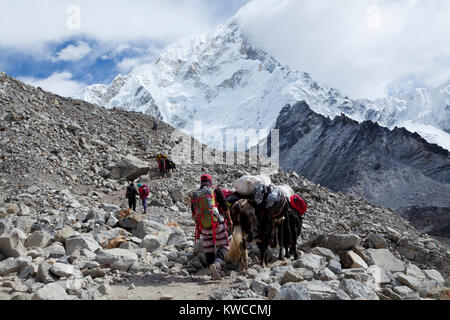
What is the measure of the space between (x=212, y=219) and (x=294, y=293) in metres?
1.77

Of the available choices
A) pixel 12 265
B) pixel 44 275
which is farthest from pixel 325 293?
pixel 12 265

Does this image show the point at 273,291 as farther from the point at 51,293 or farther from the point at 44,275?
the point at 44,275

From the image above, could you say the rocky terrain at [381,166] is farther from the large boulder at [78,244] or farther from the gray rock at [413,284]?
the large boulder at [78,244]

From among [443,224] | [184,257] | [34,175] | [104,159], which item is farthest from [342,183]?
[184,257]

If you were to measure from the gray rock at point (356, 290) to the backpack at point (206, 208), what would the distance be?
1860mm

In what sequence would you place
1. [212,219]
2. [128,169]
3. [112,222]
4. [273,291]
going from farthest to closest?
1. [128,169]
2. [112,222]
3. [212,219]
4. [273,291]

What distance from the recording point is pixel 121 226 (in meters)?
8.03

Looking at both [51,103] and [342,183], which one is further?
[342,183]

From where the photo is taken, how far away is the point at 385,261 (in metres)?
6.89

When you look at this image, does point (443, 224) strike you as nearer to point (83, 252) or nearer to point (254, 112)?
point (83, 252)

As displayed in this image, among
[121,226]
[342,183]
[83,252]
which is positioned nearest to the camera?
[83,252]

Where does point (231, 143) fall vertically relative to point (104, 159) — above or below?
above

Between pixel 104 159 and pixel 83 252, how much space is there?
1178 cm

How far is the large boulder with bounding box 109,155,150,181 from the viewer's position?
15.5m
